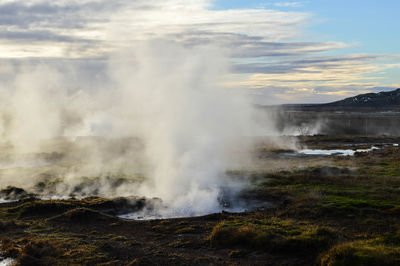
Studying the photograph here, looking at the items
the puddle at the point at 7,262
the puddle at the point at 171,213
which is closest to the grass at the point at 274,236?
the puddle at the point at 171,213

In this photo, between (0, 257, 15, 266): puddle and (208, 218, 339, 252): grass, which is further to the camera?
(208, 218, 339, 252): grass

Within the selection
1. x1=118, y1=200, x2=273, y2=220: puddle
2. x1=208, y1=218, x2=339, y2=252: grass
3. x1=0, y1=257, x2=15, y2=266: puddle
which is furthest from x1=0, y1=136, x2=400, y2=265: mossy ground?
x1=118, y1=200, x2=273, y2=220: puddle

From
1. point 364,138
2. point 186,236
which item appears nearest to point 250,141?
point 364,138

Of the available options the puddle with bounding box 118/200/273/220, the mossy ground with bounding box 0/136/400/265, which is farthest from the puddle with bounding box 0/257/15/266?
the puddle with bounding box 118/200/273/220

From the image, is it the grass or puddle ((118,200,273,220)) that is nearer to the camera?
the grass

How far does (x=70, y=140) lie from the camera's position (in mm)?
84250

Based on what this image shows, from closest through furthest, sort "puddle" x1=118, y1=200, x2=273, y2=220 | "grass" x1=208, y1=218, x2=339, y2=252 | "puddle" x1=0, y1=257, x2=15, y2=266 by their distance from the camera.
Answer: "puddle" x1=0, y1=257, x2=15, y2=266 < "grass" x1=208, y1=218, x2=339, y2=252 < "puddle" x1=118, y1=200, x2=273, y2=220

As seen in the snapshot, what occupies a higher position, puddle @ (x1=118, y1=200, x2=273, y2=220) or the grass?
the grass

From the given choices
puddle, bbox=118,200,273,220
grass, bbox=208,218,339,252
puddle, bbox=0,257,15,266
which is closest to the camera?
puddle, bbox=0,257,15,266

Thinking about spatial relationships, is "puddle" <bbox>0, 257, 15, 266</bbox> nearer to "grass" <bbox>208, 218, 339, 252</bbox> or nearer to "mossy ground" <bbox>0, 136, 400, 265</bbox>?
"mossy ground" <bbox>0, 136, 400, 265</bbox>

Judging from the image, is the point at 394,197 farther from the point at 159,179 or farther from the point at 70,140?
the point at 70,140

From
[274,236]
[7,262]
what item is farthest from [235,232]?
[7,262]

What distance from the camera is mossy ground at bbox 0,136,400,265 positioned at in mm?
16500

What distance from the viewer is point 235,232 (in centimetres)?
1930
